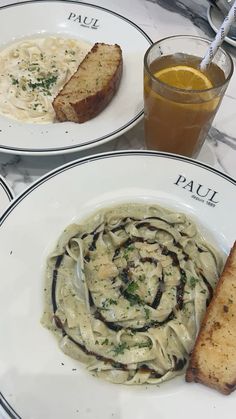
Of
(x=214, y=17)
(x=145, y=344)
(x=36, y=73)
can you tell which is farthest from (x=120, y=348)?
(x=214, y=17)

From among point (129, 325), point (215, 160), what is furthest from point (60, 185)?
point (215, 160)

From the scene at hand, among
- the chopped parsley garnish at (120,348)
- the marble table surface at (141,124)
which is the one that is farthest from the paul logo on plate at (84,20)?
the chopped parsley garnish at (120,348)

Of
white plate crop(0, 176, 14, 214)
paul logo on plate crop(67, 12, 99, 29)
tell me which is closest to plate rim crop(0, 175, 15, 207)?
white plate crop(0, 176, 14, 214)

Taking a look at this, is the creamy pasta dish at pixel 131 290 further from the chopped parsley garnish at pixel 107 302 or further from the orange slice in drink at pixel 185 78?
the orange slice in drink at pixel 185 78

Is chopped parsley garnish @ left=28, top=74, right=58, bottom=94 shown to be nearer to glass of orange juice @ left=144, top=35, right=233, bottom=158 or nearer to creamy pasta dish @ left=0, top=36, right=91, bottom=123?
creamy pasta dish @ left=0, top=36, right=91, bottom=123

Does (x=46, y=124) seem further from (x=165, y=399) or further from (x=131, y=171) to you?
(x=165, y=399)
